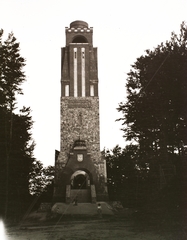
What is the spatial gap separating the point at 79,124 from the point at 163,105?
1742 cm

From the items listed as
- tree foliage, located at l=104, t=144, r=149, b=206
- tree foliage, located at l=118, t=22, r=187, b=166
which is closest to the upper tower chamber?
tree foliage, located at l=104, t=144, r=149, b=206

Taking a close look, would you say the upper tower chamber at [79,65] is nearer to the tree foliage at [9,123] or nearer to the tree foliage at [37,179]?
the tree foliage at [37,179]

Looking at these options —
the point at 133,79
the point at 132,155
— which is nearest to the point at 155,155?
the point at 132,155

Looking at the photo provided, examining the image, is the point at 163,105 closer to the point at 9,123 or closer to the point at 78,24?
the point at 9,123

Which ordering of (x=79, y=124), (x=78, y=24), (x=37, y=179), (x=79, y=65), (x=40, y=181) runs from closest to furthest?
(x=37, y=179) < (x=40, y=181) < (x=79, y=124) < (x=79, y=65) < (x=78, y=24)

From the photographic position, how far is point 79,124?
35.8 metres

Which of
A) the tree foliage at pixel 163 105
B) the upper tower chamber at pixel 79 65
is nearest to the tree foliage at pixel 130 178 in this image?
the tree foliage at pixel 163 105

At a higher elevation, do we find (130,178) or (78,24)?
(78,24)

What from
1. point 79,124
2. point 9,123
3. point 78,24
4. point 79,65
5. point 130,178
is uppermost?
point 78,24

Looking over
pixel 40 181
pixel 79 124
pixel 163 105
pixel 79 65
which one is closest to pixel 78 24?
pixel 79 65

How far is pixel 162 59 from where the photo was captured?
64.4ft

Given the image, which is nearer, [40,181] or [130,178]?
[130,178]

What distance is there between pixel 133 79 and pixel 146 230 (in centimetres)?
1522

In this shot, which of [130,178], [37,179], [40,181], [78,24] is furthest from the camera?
[78,24]
